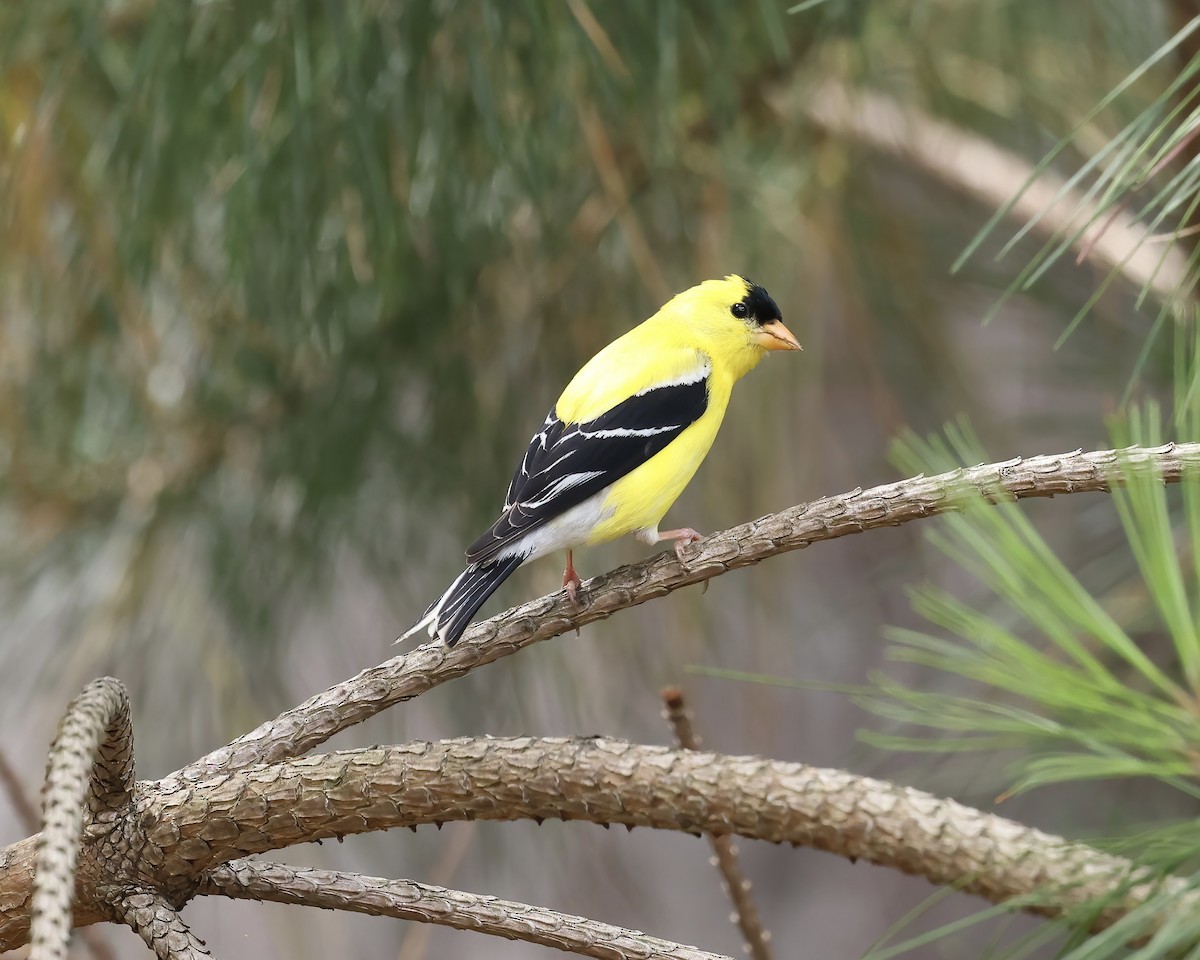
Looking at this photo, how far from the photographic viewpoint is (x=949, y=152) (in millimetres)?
1815

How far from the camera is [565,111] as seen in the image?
136 centimetres

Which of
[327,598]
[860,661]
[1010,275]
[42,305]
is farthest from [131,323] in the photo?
[860,661]

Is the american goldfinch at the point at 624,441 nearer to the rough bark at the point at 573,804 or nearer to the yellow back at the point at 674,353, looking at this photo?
the yellow back at the point at 674,353

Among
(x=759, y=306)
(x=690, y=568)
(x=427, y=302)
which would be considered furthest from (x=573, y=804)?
(x=427, y=302)

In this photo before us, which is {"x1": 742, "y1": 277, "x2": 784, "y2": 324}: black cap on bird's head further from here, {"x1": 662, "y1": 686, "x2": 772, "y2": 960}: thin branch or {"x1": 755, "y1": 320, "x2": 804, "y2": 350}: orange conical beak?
{"x1": 662, "y1": 686, "x2": 772, "y2": 960}: thin branch

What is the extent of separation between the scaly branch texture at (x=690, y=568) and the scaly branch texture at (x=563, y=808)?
0.17 ft

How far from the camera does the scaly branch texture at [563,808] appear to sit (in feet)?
2.34

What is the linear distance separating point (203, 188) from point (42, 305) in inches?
11.0

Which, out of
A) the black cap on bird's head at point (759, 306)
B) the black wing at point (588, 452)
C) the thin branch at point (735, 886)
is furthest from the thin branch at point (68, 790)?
the black cap on bird's head at point (759, 306)

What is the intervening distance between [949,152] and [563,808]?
53.3 inches

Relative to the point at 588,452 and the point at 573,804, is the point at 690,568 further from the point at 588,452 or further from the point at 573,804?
the point at 588,452

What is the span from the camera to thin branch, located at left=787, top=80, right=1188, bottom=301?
64.0 inches

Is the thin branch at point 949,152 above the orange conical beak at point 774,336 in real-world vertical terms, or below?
above

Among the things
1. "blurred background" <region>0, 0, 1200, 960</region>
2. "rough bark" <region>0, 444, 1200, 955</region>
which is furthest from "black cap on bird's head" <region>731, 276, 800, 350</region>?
"rough bark" <region>0, 444, 1200, 955</region>
